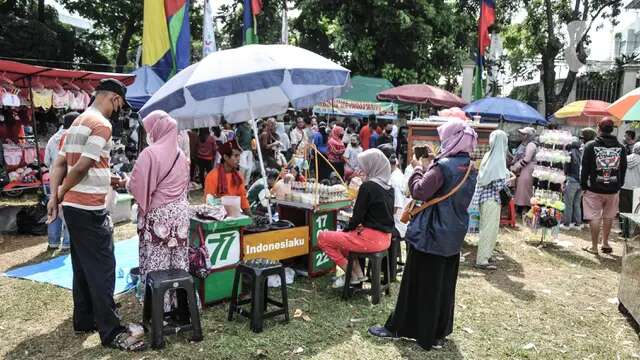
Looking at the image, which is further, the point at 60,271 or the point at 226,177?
the point at 60,271

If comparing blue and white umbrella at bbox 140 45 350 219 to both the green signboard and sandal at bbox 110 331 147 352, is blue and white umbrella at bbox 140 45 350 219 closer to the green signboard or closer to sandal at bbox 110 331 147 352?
the green signboard

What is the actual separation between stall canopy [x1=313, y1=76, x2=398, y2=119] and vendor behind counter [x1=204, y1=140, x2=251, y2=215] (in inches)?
466

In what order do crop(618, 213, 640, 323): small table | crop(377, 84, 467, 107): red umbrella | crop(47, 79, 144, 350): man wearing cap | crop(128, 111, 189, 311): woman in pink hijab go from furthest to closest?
1. crop(377, 84, 467, 107): red umbrella
2. crop(618, 213, 640, 323): small table
3. crop(128, 111, 189, 311): woman in pink hijab
4. crop(47, 79, 144, 350): man wearing cap

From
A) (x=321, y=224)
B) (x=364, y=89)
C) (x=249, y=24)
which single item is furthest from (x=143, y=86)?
(x=364, y=89)

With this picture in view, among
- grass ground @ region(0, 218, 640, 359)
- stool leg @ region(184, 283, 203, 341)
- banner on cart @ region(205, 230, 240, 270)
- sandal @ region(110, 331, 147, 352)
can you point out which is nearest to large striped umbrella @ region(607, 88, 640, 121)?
grass ground @ region(0, 218, 640, 359)

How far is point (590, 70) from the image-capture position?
72.4 ft

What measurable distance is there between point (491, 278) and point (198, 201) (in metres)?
6.42

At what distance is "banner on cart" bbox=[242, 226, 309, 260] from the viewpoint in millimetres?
5008

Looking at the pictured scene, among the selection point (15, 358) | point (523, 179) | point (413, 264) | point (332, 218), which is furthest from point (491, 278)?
point (15, 358)

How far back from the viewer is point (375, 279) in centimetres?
496

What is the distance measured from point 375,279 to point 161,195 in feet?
7.62

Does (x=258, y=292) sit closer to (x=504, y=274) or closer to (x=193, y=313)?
(x=193, y=313)

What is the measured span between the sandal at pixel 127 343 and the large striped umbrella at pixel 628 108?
6307 mm

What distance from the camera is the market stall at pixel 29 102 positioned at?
8.26 m
